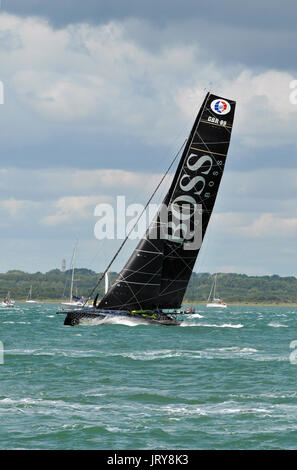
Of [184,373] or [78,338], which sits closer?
[184,373]

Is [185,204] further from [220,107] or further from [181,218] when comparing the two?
[220,107]

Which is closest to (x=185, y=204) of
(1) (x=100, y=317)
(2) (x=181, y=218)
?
(2) (x=181, y=218)

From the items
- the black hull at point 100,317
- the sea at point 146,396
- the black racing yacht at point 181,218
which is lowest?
the sea at point 146,396

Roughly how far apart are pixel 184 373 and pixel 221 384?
3607mm

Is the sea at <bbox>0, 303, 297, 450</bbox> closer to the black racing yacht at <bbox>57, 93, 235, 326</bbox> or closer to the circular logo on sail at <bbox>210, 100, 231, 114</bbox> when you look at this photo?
the black racing yacht at <bbox>57, 93, 235, 326</bbox>

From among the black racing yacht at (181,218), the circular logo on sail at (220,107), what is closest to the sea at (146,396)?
the black racing yacht at (181,218)

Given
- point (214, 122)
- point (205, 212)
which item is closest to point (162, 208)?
point (205, 212)

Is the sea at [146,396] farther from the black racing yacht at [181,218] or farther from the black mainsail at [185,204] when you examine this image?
the black mainsail at [185,204]

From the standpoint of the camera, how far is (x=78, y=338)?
5488cm

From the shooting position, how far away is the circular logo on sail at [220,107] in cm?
6412

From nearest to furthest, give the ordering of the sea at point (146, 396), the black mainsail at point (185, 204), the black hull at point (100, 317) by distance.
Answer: the sea at point (146, 396), the black hull at point (100, 317), the black mainsail at point (185, 204)

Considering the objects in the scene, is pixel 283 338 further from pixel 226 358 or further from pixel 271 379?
pixel 271 379

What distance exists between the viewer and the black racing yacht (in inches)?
2516
